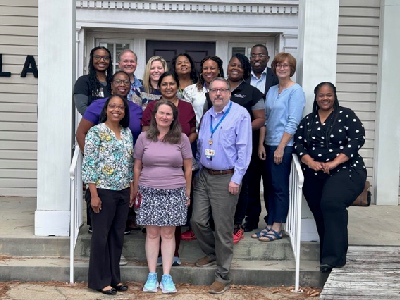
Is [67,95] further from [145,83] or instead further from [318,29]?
[318,29]

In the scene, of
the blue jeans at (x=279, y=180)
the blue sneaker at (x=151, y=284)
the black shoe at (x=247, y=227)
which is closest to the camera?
the blue sneaker at (x=151, y=284)

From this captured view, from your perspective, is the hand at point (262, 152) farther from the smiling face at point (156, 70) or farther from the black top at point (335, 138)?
the smiling face at point (156, 70)

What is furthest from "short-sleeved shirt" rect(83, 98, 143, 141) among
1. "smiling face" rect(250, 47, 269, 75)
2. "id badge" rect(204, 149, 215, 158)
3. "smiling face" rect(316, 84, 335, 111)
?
"smiling face" rect(316, 84, 335, 111)

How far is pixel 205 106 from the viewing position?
5.64 metres

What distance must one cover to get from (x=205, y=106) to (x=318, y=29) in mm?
1264

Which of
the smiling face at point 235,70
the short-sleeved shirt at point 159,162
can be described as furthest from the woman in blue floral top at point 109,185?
the smiling face at point 235,70

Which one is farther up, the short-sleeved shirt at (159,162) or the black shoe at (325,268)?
the short-sleeved shirt at (159,162)

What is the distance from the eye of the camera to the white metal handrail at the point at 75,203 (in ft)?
17.5

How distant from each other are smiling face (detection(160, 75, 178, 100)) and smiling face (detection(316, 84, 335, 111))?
4.04 ft

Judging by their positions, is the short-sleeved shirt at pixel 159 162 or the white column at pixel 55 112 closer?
the short-sleeved shirt at pixel 159 162

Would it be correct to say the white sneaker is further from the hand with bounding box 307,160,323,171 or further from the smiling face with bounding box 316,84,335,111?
the smiling face with bounding box 316,84,335,111

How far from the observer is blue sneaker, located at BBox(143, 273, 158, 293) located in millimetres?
5211

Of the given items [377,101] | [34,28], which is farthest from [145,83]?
[377,101]

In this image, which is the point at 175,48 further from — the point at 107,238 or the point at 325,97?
the point at 107,238
